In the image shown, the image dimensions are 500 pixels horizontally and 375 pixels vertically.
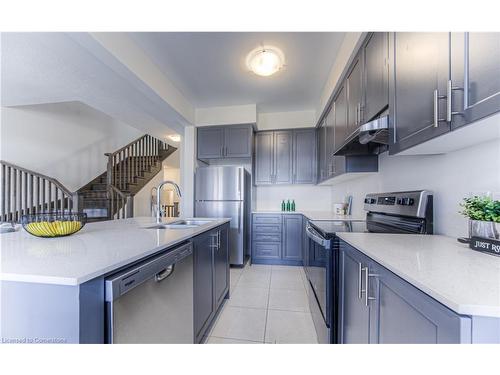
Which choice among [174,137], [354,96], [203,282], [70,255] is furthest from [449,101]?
[174,137]

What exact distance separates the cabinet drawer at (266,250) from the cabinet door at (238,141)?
4.98ft

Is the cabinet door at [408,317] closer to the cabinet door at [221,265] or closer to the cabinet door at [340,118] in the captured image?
the cabinet door at [221,265]

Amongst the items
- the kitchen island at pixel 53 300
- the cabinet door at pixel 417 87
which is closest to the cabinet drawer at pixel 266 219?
the cabinet door at pixel 417 87

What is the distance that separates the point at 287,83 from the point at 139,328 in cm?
298

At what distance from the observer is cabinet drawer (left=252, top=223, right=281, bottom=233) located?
353 centimetres

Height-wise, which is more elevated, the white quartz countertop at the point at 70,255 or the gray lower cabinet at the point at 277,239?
the white quartz countertop at the point at 70,255

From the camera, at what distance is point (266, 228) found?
140 inches

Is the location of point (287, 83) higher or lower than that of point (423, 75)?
higher

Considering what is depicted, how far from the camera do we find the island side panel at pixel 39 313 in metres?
0.65

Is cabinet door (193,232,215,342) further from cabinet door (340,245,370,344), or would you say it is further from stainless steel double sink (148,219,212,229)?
cabinet door (340,245,370,344)

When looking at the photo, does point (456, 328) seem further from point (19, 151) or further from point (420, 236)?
point (19, 151)

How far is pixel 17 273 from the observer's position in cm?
65

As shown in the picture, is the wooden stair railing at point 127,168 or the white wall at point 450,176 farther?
the wooden stair railing at point 127,168

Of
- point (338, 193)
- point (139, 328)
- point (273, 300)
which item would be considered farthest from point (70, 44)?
point (338, 193)
